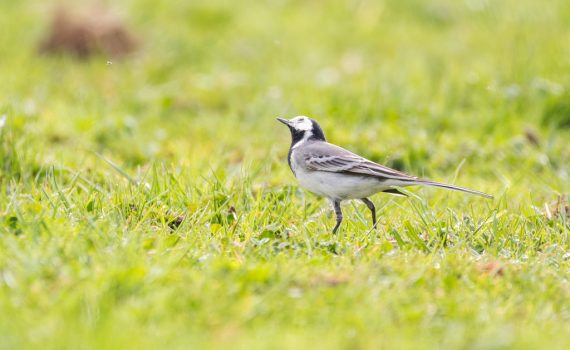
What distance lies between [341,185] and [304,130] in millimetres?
976

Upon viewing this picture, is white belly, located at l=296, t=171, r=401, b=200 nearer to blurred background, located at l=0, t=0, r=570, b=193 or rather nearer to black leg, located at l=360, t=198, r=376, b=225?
black leg, located at l=360, t=198, r=376, b=225

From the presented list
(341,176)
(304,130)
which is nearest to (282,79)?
(304,130)

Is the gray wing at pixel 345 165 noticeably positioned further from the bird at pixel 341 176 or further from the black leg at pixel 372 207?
the black leg at pixel 372 207

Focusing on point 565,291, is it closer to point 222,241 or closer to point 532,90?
point 222,241

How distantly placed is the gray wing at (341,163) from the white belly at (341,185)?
0.16 ft

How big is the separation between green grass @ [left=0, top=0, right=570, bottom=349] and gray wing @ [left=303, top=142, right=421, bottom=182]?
32 cm

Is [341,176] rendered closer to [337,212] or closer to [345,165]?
[345,165]

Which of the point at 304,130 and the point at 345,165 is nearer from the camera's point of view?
the point at 345,165

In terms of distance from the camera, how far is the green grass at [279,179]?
434 cm

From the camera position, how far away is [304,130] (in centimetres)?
720

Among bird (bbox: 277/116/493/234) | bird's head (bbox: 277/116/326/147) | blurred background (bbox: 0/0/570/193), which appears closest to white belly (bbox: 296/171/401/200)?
bird (bbox: 277/116/493/234)

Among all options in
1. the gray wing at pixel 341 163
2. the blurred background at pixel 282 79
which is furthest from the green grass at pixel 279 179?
the gray wing at pixel 341 163

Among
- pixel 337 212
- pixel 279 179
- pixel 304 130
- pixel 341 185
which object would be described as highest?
pixel 304 130

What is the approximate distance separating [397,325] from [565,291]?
1141 millimetres
